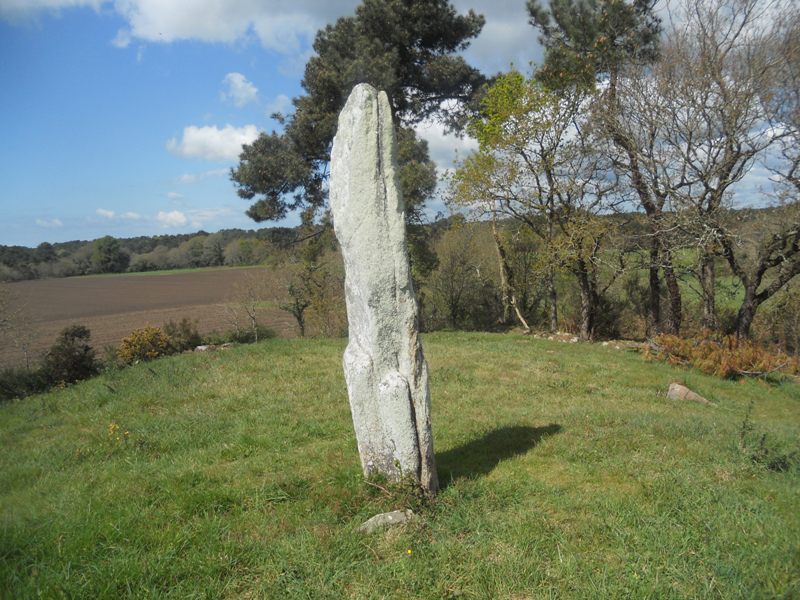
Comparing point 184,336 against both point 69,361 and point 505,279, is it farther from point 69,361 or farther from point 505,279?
point 505,279

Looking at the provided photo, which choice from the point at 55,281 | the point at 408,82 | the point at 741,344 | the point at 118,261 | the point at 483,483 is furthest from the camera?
the point at 118,261

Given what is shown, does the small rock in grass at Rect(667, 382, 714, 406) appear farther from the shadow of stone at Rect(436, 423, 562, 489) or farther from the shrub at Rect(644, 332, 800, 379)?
the shadow of stone at Rect(436, 423, 562, 489)

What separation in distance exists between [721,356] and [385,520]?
12.2 m

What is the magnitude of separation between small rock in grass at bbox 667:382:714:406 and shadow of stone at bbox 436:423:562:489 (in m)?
4.29

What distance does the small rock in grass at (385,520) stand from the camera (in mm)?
4277

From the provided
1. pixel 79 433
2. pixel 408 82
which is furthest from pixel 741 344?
pixel 79 433

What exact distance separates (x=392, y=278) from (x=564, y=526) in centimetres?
275

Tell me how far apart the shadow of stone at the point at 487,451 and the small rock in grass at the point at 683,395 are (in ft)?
14.1

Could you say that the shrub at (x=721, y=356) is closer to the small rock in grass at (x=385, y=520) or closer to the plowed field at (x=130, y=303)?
the small rock in grass at (x=385, y=520)

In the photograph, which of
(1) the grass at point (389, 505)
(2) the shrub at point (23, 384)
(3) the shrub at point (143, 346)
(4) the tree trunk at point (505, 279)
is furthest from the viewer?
(4) the tree trunk at point (505, 279)

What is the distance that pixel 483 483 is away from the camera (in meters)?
5.25

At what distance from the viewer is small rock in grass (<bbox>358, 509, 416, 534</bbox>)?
4.28 meters

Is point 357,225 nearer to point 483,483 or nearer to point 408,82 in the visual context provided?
point 483,483

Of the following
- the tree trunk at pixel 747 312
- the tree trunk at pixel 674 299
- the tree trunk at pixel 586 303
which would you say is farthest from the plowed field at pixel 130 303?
the tree trunk at pixel 747 312
